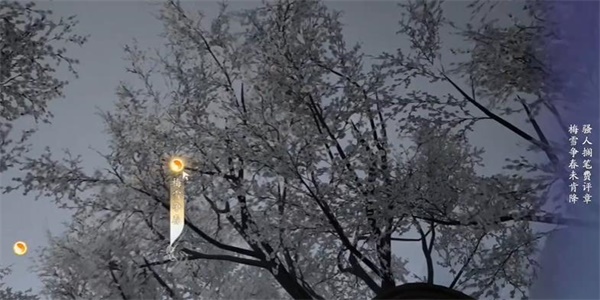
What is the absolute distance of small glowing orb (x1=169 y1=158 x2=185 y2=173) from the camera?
1768mm

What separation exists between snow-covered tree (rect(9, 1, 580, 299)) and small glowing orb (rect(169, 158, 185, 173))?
0.02 m

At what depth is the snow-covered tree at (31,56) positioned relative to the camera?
1.78 meters

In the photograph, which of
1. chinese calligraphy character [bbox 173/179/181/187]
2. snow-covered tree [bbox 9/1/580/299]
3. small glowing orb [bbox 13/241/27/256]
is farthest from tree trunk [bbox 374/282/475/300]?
small glowing orb [bbox 13/241/27/256]

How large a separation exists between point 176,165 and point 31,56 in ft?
1.44

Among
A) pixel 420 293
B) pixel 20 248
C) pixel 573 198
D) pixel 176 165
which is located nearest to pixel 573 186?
pixel 573 198

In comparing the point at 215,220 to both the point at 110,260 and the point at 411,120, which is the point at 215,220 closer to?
the point at 110,260

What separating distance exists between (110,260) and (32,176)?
270 mm

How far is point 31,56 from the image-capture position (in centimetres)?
179

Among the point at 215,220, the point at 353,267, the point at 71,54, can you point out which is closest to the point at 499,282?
the point at 353,267

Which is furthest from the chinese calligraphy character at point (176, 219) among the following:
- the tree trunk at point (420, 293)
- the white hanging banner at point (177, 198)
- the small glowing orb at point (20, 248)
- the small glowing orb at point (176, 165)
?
the tree trunk at point (420, 293)

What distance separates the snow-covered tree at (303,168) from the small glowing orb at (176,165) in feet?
0.06

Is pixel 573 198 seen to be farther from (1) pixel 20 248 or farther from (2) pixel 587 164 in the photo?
(1) pixel 20 248

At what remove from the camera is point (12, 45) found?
179 centimetres

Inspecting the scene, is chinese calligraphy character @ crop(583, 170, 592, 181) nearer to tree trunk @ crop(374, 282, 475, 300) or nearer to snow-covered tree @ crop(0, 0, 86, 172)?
tree trunk @ crop(374, 282, 475, 300)
